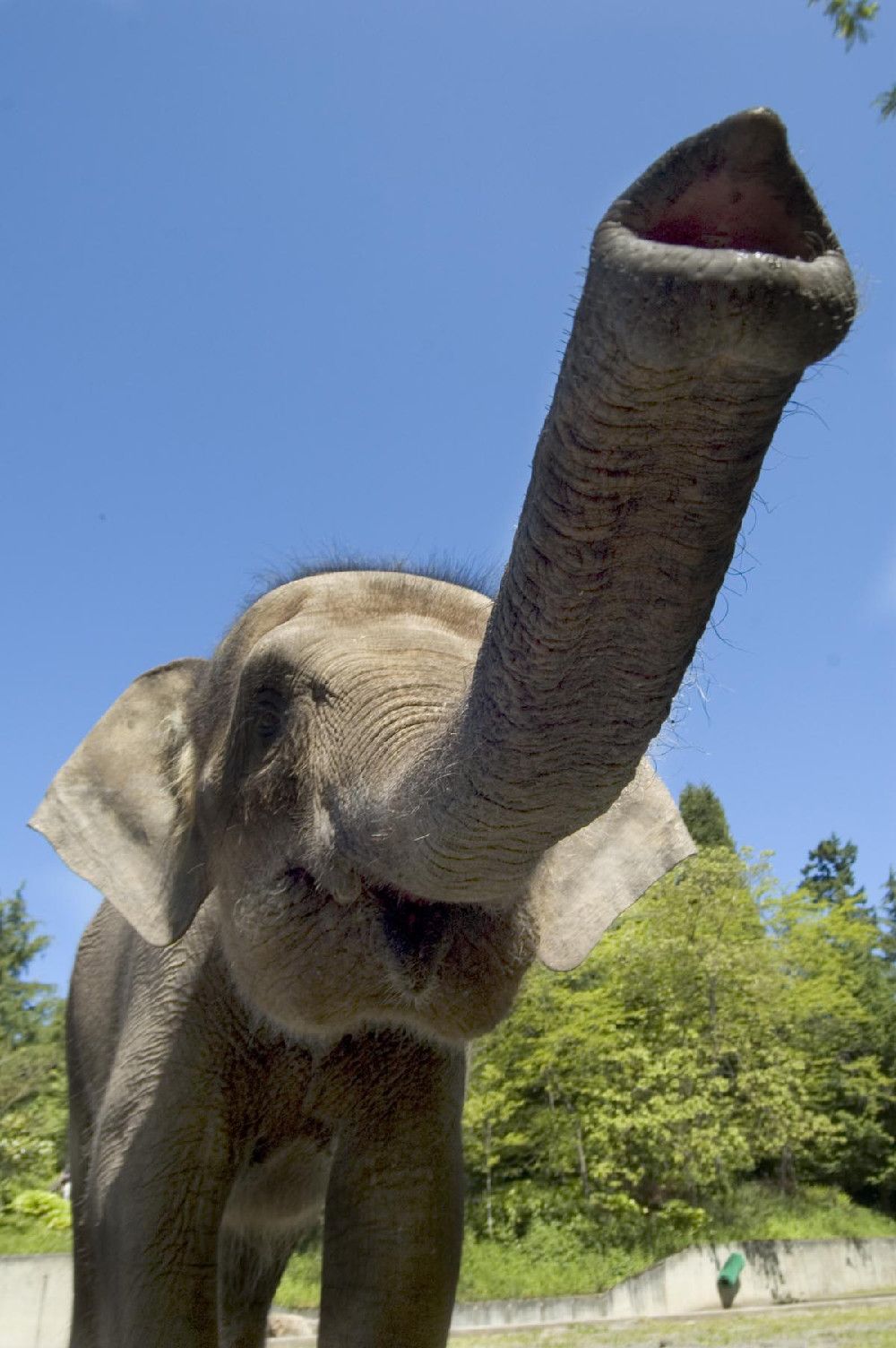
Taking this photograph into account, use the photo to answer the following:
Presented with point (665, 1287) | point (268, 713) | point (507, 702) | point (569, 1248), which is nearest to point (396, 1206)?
point (268, 713)

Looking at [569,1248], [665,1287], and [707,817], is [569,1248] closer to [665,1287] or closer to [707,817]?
[665,1287]

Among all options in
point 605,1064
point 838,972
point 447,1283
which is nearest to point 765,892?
point 838,972

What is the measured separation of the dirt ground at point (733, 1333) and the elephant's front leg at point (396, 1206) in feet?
18.5

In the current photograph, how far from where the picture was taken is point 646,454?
1356mm

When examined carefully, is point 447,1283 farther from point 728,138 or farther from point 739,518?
point 728,138

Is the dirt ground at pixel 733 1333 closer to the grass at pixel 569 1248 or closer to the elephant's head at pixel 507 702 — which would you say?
the grass at pixel 569 1248

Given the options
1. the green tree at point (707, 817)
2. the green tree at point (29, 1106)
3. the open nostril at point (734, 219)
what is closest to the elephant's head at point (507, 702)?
the open nostril at point (734, 219)

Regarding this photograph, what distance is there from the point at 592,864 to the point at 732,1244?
1927cm

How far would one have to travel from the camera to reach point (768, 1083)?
2678 cm

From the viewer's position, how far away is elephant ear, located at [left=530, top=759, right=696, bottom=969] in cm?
331

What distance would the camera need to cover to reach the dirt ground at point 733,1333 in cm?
902

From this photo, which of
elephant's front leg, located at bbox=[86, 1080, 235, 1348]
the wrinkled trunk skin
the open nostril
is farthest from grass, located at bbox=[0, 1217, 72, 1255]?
the open nostril

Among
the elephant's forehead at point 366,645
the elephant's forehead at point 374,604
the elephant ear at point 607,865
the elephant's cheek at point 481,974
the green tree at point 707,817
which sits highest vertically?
the green tree at point 707,817

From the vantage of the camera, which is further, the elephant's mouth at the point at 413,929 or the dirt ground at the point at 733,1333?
the dirt ground at the point at 733,1333
